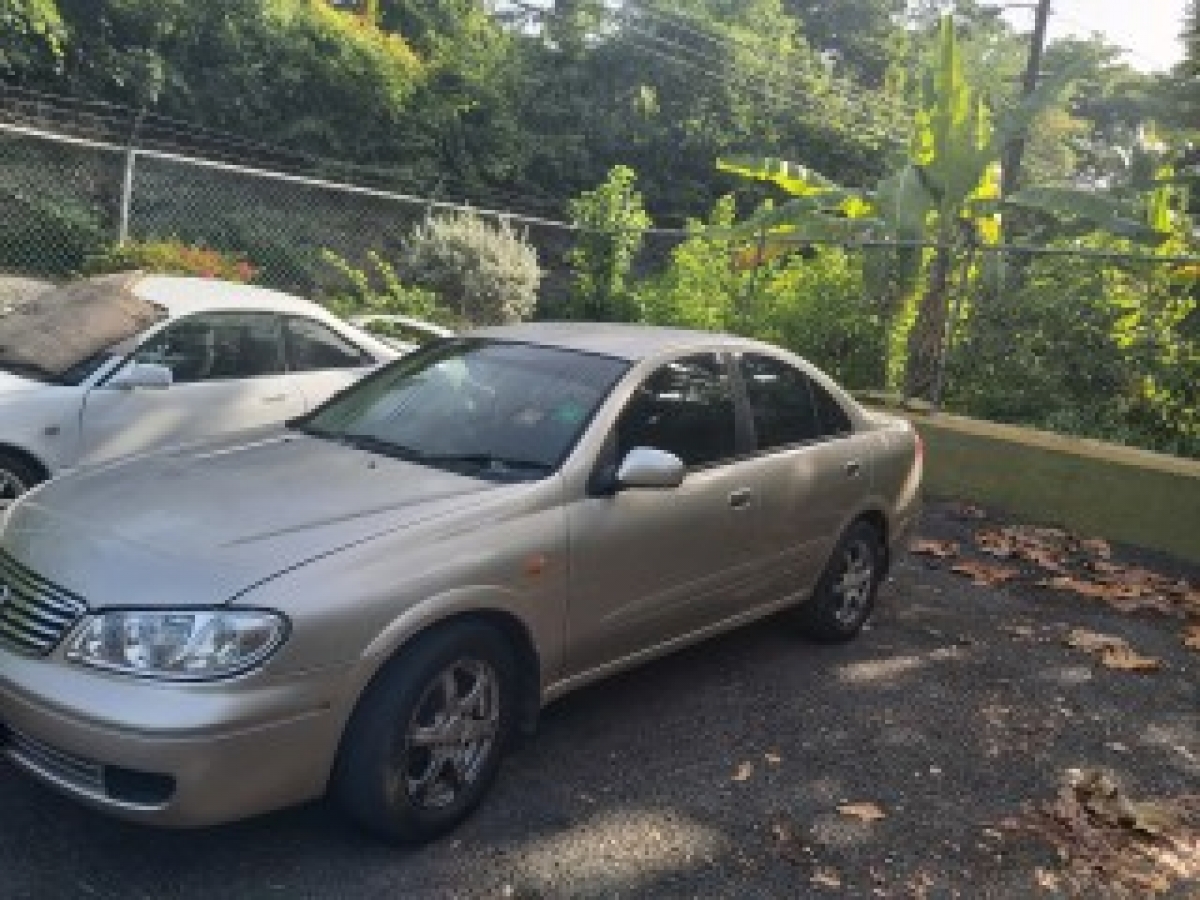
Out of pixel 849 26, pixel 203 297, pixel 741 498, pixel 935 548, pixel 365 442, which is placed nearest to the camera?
pixel 365 442

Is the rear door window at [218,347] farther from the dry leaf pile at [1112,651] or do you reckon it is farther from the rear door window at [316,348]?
the dry leaf pile at [1112,651]

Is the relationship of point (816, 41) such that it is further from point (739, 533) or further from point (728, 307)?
point (739, 533)

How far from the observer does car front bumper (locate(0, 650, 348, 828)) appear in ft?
11.1

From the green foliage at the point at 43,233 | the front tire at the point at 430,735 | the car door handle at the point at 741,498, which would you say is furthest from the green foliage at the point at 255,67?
the front tire at the point at 430,735

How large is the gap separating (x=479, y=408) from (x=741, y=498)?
1211 mm

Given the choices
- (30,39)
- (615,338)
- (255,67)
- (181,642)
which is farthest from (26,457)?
(255,67)

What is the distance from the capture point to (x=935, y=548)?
8.71 m

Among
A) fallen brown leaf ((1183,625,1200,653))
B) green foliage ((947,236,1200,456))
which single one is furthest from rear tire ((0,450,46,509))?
green foliage ((947,236,1200,456))

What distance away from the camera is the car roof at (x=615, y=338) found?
17.2 ft

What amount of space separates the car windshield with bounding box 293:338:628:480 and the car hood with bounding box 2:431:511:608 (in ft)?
0.58

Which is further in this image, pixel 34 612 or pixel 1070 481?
pixel 1070 481

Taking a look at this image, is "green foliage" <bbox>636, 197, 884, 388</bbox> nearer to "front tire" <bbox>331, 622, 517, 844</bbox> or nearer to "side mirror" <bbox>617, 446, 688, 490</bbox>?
"side mirror" <bbox>617, 446, 688, 490</bbox>

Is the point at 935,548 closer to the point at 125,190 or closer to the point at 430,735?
the point at 430,735

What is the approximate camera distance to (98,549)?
12.3 ft
